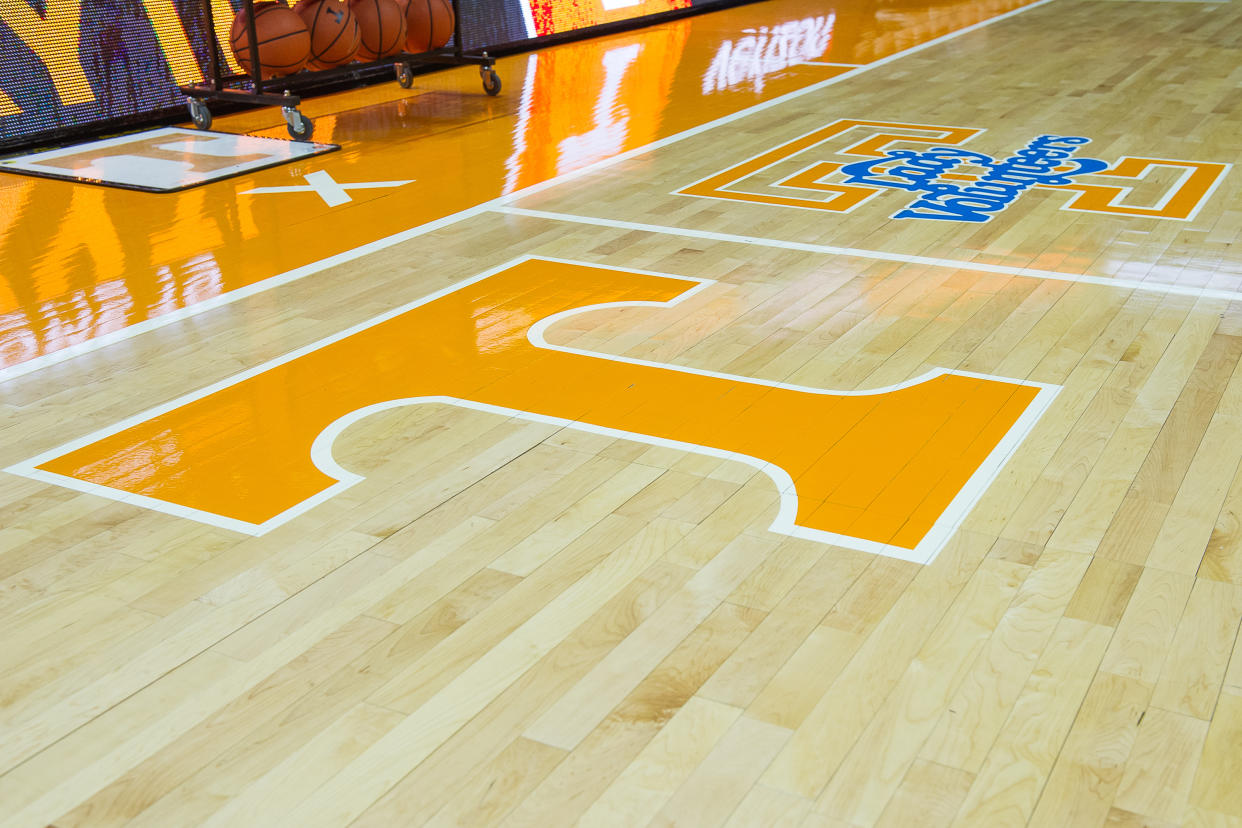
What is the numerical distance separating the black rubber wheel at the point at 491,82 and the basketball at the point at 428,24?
30 cm

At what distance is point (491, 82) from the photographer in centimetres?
727

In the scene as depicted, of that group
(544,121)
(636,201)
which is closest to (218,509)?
(636,201)

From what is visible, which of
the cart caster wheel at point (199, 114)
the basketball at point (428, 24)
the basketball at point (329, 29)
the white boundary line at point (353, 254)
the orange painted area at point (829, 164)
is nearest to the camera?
the white boundary line at point (353, 254)

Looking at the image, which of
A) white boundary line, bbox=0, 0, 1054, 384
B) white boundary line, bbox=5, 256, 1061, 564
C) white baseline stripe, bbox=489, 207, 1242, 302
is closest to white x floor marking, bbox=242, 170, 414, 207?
white boundary line, bbox=0, 0, 1054, 384

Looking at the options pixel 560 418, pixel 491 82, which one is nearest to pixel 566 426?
pixel 560 418

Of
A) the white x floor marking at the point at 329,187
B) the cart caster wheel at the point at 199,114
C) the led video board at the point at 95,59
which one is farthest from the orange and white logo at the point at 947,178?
the led video board at the point at 95,59

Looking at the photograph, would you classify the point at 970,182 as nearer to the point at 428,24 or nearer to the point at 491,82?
the point at 491,82

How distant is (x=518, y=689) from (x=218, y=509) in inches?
36.9

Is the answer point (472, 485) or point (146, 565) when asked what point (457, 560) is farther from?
point (146, 565)

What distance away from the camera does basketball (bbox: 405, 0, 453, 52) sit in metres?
6.89

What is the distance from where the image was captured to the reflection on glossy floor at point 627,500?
6.16 ft

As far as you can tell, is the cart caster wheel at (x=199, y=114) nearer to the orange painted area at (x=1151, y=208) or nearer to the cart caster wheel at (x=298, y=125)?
the cart caster wheel at (x=298, y=125)

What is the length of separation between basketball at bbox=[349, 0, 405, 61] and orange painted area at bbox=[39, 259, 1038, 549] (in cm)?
325

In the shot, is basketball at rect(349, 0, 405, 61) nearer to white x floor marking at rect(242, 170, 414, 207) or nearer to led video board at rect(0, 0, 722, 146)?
led video board at rect(0, 0, 722, 146)
